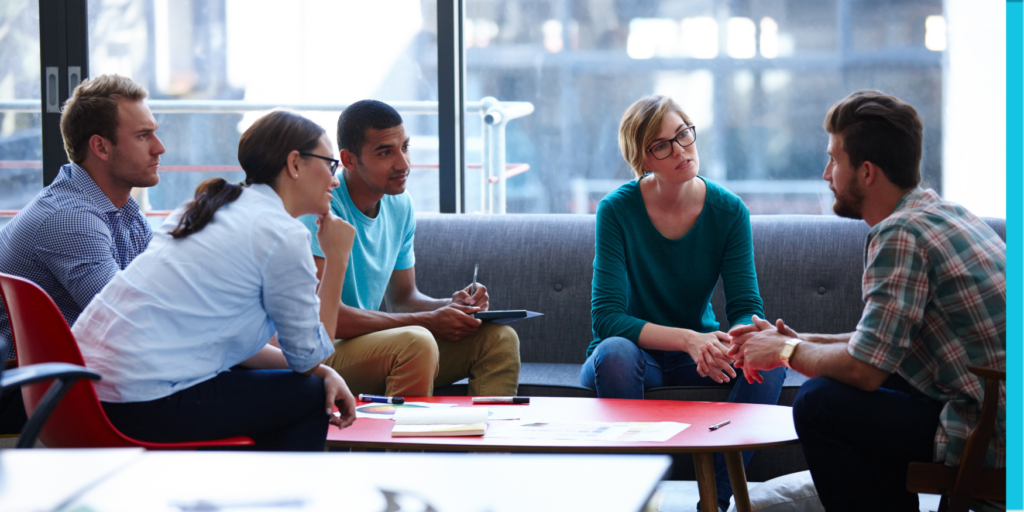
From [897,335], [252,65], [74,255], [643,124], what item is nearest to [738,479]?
[897,335]

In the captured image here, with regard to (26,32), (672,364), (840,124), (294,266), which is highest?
(26,32)

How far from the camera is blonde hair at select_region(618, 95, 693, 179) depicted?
2.35m

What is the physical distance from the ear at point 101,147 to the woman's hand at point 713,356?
1.59 meters

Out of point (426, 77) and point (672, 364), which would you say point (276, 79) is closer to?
point (426, 77)

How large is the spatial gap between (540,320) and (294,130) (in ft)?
4.47

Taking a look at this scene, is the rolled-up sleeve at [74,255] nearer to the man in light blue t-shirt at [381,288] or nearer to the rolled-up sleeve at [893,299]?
the man in light blue t-shirt at [381,288]

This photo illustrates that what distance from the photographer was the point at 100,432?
1.51 meters

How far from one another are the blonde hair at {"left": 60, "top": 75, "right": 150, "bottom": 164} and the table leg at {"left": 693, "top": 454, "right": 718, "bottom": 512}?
162 centimetres

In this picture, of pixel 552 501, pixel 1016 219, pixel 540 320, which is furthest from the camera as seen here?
pixel 540 320

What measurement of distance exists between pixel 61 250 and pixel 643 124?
5.08 ft

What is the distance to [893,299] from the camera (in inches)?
58.3

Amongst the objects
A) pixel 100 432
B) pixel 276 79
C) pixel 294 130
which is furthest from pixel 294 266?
pixel 276 79

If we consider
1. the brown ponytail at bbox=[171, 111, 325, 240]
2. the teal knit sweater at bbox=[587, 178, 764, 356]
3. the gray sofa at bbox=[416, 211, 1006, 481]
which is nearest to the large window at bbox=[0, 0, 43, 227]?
the gray sofa at bbox=[416, 211, 1006, 481]

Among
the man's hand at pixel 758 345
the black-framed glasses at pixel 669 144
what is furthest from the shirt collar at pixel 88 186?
the man's hand at pixel 758 345
